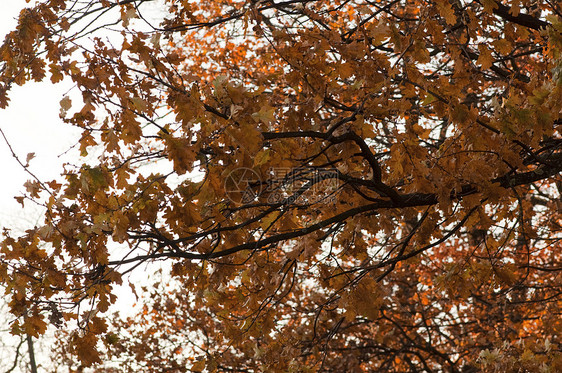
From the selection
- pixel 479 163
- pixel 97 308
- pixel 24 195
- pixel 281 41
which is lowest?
pixel 479 163

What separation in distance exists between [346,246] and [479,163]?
5.56 feet

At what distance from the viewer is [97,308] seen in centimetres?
342

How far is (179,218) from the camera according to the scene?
10.5ft

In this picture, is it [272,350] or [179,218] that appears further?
[272,350]

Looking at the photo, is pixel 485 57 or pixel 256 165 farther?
pixel 485 57

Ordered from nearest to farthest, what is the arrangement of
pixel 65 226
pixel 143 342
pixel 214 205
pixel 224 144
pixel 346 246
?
1. pixel 224 144
2. pixel 65 226
3. pixel 214 205
4. pixel 346 246
5. pixel 143 342

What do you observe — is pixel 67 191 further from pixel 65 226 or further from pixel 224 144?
pixel 224 144

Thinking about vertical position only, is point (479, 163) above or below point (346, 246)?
below

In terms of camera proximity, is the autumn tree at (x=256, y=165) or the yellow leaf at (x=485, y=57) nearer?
the autumn tree at (x=256, y=165)

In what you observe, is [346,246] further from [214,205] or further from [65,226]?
[65,226]

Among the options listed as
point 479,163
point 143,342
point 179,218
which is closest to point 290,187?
point 179,218

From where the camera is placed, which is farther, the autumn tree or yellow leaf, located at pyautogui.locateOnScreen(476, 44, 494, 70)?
yellow leaf, located at pyautogui.locateOnScreen(476, 44, 494, 70)

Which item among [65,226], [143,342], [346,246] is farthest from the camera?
[143,342]

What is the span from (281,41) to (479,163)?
1528 mm
